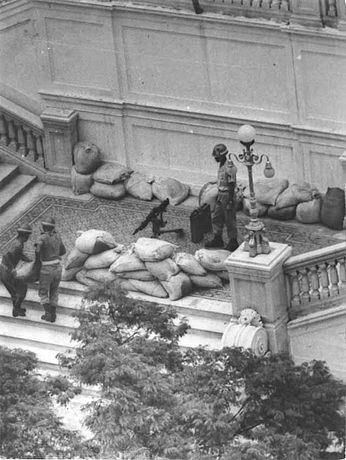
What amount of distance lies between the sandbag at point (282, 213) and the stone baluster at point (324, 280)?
2893 millimetres

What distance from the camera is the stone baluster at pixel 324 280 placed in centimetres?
3944

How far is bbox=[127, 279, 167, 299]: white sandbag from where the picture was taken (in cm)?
4059

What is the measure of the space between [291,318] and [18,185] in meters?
6.40

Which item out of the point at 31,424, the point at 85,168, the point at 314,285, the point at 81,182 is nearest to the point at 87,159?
the point at 85,168

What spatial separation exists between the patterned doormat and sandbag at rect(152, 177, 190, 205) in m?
0.14

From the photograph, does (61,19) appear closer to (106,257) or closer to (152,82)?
(152,82)

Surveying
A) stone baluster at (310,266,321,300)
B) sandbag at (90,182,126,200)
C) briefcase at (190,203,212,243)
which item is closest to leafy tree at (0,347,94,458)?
stone baluster at (310,266,321,300)

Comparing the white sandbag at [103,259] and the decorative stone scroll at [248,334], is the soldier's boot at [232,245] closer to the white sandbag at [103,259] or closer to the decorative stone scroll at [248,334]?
the white sandbag at [103,259]

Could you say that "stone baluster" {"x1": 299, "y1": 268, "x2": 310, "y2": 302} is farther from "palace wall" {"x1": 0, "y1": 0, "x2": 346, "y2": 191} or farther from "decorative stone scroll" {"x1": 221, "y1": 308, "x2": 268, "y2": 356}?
"palace wall" {"x1": 0, "y1": 0, "x2": 346, "y2": 191}

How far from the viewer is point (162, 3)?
42.7 m

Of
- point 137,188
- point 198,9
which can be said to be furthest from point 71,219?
point 198,9

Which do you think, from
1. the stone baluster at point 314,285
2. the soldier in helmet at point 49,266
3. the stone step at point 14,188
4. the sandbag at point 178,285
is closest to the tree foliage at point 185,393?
the stone baluster at point 314,285

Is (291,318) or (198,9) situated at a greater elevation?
(198,9)

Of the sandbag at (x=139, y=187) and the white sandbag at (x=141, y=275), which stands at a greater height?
the sandbag at (x=139, y=187)
